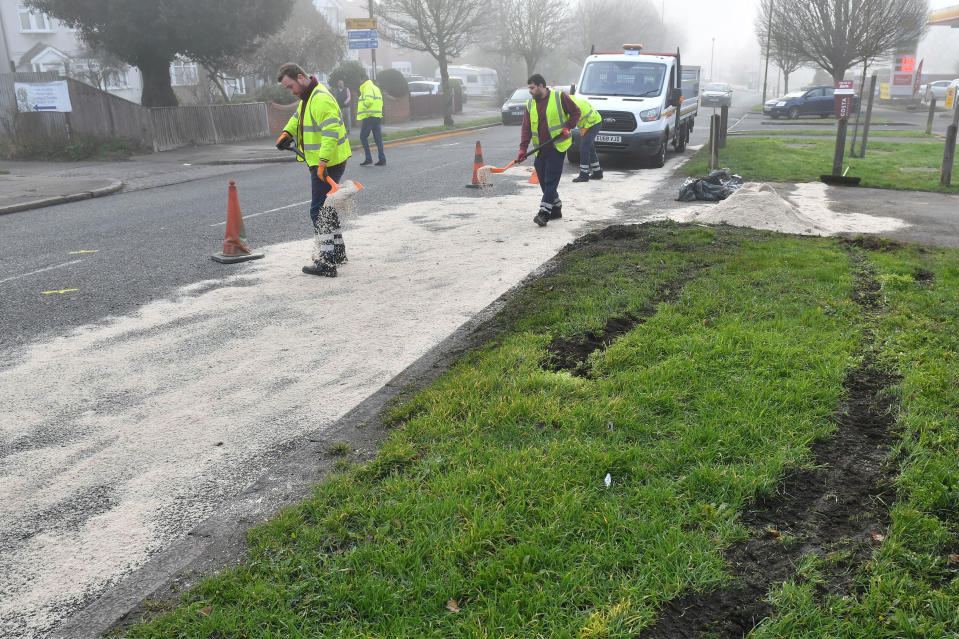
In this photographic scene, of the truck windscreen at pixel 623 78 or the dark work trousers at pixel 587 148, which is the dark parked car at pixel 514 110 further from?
the dark work trousers at pixel 587 148

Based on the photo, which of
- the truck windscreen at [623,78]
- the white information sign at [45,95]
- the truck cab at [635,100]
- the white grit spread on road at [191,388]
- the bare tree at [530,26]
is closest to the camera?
the white grit spread on road at [191,388]

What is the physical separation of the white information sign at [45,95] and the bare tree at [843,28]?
1388 inches

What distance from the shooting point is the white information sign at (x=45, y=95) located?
20688 mm

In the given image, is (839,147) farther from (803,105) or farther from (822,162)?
(803,105)

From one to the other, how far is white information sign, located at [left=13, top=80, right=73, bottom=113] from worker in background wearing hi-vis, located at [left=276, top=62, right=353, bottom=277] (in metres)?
16.6

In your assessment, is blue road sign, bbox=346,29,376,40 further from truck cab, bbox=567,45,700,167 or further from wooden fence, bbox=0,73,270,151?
truck cab, bbox=567,45,700,167

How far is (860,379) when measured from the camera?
4305mm

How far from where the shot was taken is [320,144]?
24.4ft

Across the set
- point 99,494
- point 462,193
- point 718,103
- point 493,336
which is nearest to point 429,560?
point 99,494

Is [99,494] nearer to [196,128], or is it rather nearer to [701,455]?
[701,455]

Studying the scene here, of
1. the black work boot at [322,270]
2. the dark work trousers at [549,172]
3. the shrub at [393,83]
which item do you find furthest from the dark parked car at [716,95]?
the black work boot at [322,270]

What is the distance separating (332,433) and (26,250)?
697 cm

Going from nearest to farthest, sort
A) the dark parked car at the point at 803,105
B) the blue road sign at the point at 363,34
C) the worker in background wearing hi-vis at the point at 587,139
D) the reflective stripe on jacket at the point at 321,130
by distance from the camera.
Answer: the reflective stripe on jacket at the point at 321,130, the worker in background wearing hi-vis at the point at 587,139, the blue road sign at the point at 363,34, the dark parked car at the point at 803,105

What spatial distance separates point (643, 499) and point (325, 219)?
5.17 m
